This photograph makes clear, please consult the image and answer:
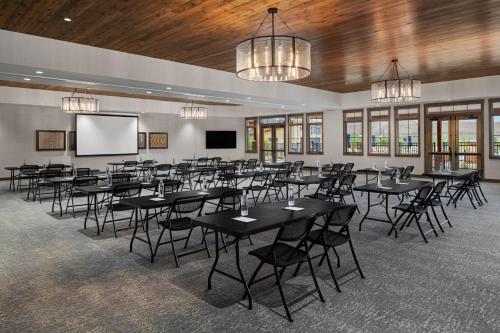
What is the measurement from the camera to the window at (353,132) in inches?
597

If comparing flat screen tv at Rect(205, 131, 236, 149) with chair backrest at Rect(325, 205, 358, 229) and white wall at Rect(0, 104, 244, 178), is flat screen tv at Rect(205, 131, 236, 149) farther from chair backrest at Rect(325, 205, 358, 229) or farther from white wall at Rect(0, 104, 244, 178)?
chair backrest at Rect(325, 205, 358, 229)

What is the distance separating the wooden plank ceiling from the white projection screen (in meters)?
7.90

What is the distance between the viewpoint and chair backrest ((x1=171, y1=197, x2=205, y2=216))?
14.4ft

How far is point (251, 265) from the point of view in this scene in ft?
14.1

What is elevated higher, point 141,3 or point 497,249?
point 141,3

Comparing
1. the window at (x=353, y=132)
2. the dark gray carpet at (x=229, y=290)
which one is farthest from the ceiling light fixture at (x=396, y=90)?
the window at (x=353, y=132)

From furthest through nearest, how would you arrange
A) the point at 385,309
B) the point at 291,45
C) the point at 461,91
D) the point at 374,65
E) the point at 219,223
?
the point at 461,91
the point at 374,65
the point at 291,45
the point at 219,223
the point at 385,309

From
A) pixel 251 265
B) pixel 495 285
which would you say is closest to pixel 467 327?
pixel 495 285

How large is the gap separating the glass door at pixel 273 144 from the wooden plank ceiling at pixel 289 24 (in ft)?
32.3

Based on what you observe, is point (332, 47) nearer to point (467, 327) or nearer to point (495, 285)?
point (495, 285)

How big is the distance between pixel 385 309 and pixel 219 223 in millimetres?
1680

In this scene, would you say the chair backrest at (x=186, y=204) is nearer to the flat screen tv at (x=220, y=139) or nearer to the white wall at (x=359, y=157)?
the white wall at (x=359, y=157)

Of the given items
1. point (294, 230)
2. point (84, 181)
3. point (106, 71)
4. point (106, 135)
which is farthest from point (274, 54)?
point (106, 135)

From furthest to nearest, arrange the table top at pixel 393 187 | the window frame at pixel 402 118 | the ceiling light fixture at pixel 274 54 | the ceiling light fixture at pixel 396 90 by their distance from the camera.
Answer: the window frame at pixel 402 118 → the ceiling light fixture at pixel 396 90 → the table top at pixel 393 187 → the ceiling light fixture at pixel 274 54
